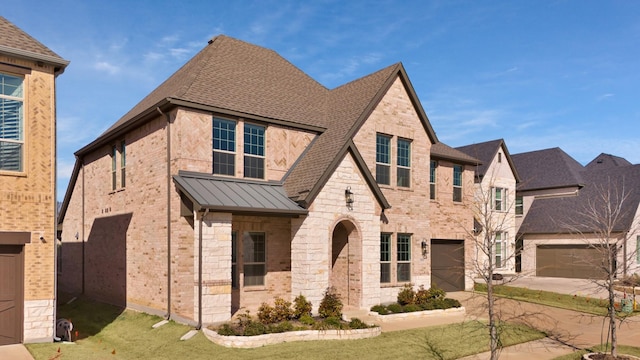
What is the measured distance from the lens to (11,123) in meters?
13.7

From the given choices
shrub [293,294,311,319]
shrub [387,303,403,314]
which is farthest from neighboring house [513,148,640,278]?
shrub [293,294,311,319]

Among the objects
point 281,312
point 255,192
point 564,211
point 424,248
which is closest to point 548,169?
point 564,211

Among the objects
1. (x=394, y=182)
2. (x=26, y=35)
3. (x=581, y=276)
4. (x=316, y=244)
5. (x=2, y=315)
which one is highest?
(x=26, y=35)

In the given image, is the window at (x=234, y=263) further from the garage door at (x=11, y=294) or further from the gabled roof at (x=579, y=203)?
the gabled roof at (x=579, y=203)

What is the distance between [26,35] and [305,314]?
40.0 feet

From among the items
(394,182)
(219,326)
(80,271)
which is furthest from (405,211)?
(80,271)

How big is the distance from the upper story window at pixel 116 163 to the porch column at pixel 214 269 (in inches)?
304

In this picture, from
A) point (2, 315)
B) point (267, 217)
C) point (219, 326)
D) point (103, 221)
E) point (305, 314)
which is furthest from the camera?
point (103, 221)

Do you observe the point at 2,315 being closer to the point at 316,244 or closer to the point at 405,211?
the point at 316,244

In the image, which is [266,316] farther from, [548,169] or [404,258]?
[548,169]

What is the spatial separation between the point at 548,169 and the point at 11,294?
125ft

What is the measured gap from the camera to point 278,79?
22.7 metres

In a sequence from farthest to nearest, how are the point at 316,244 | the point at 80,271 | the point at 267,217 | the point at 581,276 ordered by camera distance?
the point at 581,276 < the point at 80,271 < the point at 267,217 < the point at 316,244

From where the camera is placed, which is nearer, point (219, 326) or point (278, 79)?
point (219, 326)
